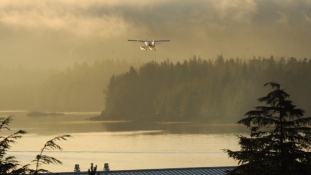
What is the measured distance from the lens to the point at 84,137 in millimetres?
138375

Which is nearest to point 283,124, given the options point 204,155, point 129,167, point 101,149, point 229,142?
point 129,167

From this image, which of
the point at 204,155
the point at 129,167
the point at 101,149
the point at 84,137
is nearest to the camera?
the point at 129,167

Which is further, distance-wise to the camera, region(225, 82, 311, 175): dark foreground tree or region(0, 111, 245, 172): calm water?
region(0, 111, 245, 172): calm water

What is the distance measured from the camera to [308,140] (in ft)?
102

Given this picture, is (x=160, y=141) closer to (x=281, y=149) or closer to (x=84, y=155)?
(x=84, y=155)

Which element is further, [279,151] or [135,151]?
[135,151]

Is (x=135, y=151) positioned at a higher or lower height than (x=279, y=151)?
higher

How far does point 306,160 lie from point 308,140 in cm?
79

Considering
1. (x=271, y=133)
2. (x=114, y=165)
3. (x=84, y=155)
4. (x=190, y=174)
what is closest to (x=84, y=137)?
(x=84, y=155)

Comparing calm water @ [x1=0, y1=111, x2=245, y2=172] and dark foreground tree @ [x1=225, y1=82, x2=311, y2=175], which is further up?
calm water @ [x1=0, y1=111, x2=245, y2=172]

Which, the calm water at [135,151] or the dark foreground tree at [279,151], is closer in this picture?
the dark foreground tree at [279,151]

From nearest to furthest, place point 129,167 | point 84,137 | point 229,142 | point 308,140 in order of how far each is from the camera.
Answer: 1. point 308,140
2. point 129,167
3. point 229,142
4. point 84,137

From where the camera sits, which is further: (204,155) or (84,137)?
(84,137)

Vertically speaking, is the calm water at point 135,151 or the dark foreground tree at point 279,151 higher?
the calm water at point 135,151
